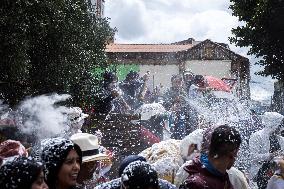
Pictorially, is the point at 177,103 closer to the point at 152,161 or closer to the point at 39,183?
the point at 152,161

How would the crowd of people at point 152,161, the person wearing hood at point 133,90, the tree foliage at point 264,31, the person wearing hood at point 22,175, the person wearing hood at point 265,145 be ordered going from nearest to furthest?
the person wearing hood at point 22,175
the crowd of people at point 152,161
the person wearing hood at point 265,145
the person wearing hood at point 133,90
the tree foliage at point 264,31

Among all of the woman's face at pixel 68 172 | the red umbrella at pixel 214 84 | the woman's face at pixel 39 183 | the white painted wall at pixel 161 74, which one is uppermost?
the woman's face at pixel 39 183

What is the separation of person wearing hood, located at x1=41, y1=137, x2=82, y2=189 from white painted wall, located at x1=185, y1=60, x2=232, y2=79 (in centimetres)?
3321

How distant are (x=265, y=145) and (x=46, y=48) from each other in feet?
22.4

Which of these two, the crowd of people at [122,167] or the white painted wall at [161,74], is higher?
the crowd of people at [122,167]

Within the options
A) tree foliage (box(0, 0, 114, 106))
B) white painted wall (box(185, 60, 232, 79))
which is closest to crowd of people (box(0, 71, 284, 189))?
tree foliage (box(0, 0, 114, 106))

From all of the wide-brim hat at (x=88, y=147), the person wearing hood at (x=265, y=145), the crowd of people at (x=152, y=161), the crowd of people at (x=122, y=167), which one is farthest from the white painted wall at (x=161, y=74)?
the wide-brim hat at (x=88, y=147)

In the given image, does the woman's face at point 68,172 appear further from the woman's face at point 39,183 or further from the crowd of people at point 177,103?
the crowd of people at point 177,103

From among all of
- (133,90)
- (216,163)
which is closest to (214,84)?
(133,90)

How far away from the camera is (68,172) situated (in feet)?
11.9

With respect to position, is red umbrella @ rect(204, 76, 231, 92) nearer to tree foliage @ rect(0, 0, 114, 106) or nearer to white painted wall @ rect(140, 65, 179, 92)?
tree foliage @ rect(0, 0, 114, 106)

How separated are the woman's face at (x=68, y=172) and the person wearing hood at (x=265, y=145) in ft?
12.6

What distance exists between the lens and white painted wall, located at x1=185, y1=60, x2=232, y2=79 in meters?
36.8

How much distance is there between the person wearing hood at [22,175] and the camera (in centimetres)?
300
